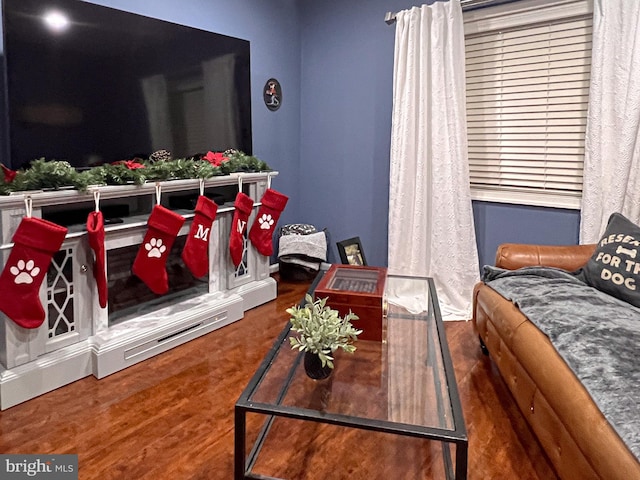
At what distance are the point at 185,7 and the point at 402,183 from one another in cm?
182

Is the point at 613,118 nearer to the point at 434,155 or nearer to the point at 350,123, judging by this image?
the point at 434,155

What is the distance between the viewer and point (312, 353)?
5.33 feet

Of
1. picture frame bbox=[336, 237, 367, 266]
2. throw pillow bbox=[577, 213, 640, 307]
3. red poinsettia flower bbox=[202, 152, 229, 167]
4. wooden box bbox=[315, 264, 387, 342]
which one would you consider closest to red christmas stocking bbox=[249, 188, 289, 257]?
red poinsettia flower bbox=[202, 152, 229, 167]

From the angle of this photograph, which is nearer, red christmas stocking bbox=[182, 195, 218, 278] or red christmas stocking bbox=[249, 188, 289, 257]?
red christmas stocking bbox=[182, 195, 218, 278]

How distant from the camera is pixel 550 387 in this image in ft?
5.11

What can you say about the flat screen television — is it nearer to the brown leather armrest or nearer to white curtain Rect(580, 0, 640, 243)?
the brown leather armrest

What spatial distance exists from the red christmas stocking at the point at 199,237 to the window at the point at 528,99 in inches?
70.7

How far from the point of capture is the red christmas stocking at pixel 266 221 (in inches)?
128

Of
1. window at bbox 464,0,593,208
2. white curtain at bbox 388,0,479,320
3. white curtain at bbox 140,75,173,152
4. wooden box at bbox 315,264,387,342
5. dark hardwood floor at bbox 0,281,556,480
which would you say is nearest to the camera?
dark hardwood floor at bbox 0,281,556,480

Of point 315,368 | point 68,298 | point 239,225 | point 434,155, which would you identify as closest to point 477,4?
point 434,155

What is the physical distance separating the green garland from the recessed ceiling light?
2.04 feet

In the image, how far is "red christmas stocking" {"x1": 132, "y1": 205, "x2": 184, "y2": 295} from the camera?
8.20ft

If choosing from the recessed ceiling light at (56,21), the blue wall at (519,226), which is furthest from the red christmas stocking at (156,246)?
the blue wall at (519,226)

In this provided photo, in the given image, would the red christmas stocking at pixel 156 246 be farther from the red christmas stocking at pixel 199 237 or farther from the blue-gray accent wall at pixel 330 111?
the blue-gray accent wall at pixel 330 111
